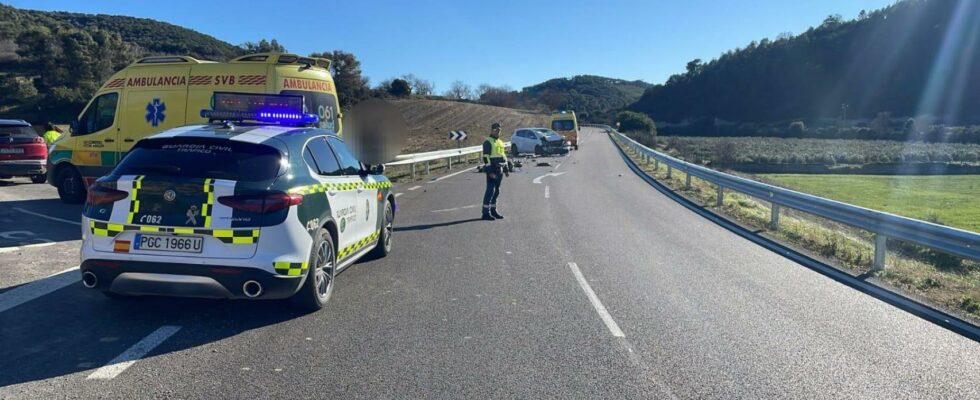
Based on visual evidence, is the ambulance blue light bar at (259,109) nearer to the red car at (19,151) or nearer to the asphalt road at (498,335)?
the asphalt road at (498,335)

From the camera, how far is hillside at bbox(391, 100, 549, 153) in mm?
46594

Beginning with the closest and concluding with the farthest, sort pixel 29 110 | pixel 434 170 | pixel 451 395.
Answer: pixel 451 395 < pixel 434 170 < pixel 29 110

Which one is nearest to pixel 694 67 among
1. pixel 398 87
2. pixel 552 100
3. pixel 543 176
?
pixel 552 100

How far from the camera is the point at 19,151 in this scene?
1548 centimetres

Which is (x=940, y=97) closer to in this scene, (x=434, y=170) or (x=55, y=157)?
(x=434, y=170)

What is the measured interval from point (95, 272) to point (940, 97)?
114 m

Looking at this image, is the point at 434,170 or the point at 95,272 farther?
the point at 434,170

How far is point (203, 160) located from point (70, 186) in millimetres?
9321

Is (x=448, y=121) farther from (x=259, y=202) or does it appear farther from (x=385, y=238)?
(x=259, y=202)

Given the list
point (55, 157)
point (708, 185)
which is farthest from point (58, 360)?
point (708, 185)

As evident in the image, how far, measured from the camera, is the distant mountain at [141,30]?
66250 mm

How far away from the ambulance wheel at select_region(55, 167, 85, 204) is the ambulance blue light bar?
21.3ft

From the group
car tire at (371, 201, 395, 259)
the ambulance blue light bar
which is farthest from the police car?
car tire at (371, 201, 395, 259)

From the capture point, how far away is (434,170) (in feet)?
84.3
